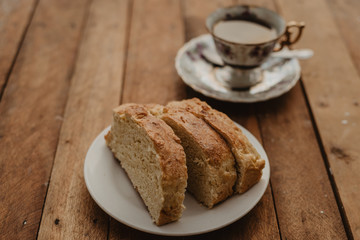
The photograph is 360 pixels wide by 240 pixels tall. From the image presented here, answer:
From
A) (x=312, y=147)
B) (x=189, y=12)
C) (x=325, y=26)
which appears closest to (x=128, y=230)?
(x=312, y=147)

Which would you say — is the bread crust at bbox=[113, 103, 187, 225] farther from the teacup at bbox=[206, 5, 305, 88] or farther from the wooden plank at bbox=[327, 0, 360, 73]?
the wooden plank at bbox=[327, 0, 360, 73]

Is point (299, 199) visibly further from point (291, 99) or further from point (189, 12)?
point (189, 12)

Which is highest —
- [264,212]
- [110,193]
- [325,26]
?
[110,193]

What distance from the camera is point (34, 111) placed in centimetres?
212

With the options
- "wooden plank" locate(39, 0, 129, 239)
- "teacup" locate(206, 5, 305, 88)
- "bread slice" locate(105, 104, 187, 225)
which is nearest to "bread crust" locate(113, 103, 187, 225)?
"bread slice" locate(105, 104, 187, 225)

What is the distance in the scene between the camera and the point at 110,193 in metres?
1.52

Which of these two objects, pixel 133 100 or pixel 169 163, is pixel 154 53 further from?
pixel 169 163

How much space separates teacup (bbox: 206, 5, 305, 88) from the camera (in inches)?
83.1

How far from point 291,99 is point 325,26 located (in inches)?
36.6

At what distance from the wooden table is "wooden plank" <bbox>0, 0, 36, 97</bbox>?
0.03ft

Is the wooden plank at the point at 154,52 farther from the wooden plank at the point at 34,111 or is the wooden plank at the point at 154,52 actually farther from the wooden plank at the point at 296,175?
the wooden plank at the point at 296,175

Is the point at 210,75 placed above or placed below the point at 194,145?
below

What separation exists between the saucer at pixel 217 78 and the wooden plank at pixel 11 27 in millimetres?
1064

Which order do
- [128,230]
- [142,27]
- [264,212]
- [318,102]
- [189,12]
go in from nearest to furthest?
[128,230]
[264,212]
[318,102]
[142,27]
[189,12]
